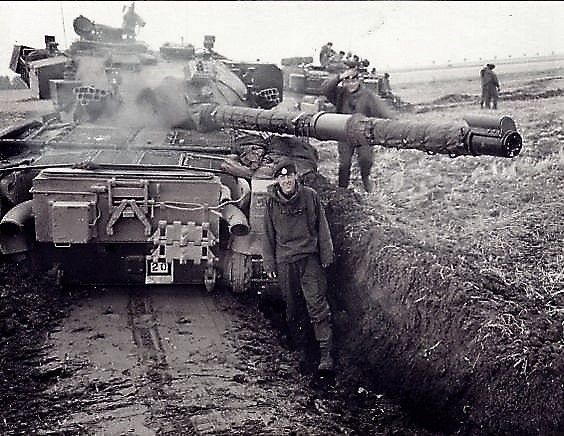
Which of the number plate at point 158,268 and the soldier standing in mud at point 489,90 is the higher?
the soldier standing in mud at point 489,90

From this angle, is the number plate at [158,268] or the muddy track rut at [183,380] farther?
the number plate at [158,268]

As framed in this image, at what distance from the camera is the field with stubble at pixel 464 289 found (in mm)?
4559

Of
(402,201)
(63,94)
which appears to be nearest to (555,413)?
(402,201)

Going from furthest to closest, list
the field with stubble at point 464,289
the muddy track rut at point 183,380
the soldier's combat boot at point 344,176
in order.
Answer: the soldier's combat boot at point 344,176, the muddy track rut at point 183,380, the field with stubble at point 464,289

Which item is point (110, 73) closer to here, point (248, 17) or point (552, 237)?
point (552, 237)

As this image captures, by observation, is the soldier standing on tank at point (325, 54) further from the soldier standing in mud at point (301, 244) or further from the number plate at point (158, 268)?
the soldier standing in mud at point (301, 244)

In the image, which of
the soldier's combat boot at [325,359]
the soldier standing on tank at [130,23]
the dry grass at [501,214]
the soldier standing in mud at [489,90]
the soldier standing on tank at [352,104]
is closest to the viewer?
the dry grass at [501,214]

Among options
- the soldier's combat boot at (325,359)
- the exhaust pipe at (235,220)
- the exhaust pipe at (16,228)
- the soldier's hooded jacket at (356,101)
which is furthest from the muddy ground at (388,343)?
the soldier's hooded jacket at (356,101)

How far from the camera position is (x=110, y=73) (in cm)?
924

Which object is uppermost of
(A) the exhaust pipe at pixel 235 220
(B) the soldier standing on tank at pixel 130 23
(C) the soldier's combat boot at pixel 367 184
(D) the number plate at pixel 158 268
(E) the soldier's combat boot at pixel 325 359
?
(B) the soldier standing on tank at pixel 130 23

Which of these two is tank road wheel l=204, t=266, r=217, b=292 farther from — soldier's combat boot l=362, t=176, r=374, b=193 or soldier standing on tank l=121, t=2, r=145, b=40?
soldier standing on tank l=121, t=2, r=145, b=40

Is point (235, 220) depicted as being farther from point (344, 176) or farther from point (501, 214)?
point (344, 176)

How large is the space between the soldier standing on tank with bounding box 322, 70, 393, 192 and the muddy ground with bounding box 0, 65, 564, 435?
4.67 feet

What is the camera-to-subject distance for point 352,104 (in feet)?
30.8
